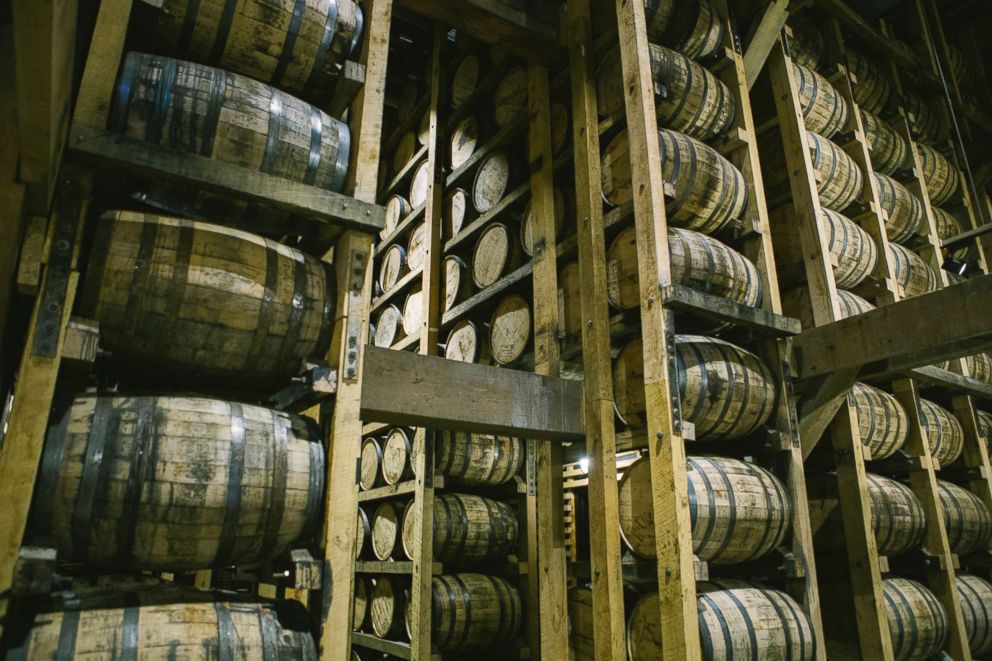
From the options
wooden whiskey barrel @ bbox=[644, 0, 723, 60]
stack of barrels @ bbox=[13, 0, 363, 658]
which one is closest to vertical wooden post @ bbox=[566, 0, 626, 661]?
wooden whiskey barrel @ bbox=[644, 0, 723, 60]

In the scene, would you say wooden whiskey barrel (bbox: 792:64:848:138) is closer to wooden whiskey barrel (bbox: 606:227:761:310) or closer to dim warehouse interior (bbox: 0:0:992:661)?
dim warehouse interior (bbox: 0:0:992:661)

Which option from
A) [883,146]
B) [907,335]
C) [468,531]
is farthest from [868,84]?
[468,531]

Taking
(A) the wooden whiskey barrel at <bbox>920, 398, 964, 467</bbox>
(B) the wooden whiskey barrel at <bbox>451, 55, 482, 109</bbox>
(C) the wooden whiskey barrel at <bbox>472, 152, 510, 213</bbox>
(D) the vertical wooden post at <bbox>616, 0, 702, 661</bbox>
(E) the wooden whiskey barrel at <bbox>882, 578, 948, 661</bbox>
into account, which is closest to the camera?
(D) the vertical wooden post at <bbox>616, 0, 702, 661</bbox>

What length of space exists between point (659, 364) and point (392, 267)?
436cm

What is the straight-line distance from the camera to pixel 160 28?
2977mm

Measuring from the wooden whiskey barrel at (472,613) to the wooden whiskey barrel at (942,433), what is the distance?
4.20 m

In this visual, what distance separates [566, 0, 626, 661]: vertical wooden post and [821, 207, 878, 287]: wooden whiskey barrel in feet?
7.81

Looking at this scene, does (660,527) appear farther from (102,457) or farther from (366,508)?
(366,508)

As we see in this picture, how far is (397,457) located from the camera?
627 centimetres

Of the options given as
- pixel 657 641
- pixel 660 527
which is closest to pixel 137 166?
pixel 660 527

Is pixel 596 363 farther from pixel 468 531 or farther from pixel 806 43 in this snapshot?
pixel 806 43

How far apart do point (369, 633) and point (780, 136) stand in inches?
243

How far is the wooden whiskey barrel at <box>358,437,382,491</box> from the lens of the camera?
6.67m

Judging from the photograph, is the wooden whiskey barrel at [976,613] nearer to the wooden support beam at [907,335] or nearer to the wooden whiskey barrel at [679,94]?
the wooden support beam at [907,335]
